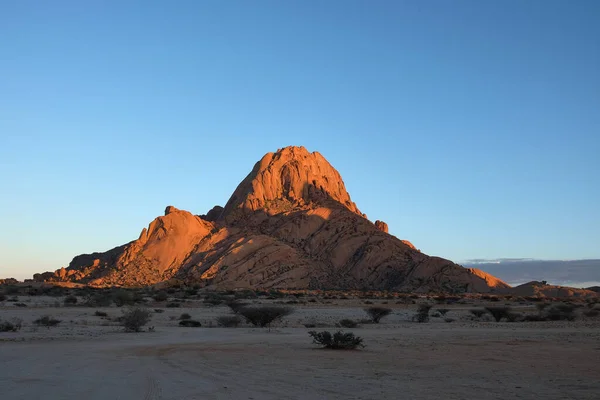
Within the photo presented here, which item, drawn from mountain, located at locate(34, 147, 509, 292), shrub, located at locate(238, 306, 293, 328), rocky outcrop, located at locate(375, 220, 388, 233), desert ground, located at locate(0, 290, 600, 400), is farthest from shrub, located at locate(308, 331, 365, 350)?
rocky outcrop, located at locate(375, 220, 388, 233)

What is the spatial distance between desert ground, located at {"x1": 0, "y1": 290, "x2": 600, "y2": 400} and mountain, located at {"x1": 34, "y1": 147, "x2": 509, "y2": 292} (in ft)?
263

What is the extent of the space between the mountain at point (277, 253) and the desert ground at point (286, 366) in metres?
80.3

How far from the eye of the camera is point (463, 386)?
13000mm

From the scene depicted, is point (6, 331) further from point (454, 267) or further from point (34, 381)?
point (454, 267)

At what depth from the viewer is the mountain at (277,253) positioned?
4473 inches

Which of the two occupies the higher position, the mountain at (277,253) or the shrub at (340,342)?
the mountain at (277,253)

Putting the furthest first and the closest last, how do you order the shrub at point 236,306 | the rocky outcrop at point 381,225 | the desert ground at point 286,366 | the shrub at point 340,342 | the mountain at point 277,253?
the rocky outcrop at point 381,225 < the mountain at point 277,253 < the shrub at point 236,306 < the shrub at point 340,342 < the desert ground at point 286,366

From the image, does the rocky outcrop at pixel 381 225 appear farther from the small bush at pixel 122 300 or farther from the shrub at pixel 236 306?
the shrub at pixel 236 306

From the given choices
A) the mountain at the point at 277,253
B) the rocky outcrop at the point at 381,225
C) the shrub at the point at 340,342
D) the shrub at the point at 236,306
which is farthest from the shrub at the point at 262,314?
the rocky outcrop at the point at 381,225

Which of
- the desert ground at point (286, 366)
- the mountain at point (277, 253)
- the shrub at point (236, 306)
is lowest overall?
the desert ground at point (286, 366)

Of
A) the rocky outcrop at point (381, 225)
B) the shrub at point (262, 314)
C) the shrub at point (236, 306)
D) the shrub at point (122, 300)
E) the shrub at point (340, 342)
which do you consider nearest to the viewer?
the shrub at point (340, 342)

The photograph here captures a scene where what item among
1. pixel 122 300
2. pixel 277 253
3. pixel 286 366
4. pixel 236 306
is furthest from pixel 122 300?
pixel 277 253

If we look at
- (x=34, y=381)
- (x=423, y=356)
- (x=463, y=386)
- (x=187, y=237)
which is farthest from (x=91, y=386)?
(x=187, y=237)

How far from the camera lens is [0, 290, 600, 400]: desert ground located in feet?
39.1
